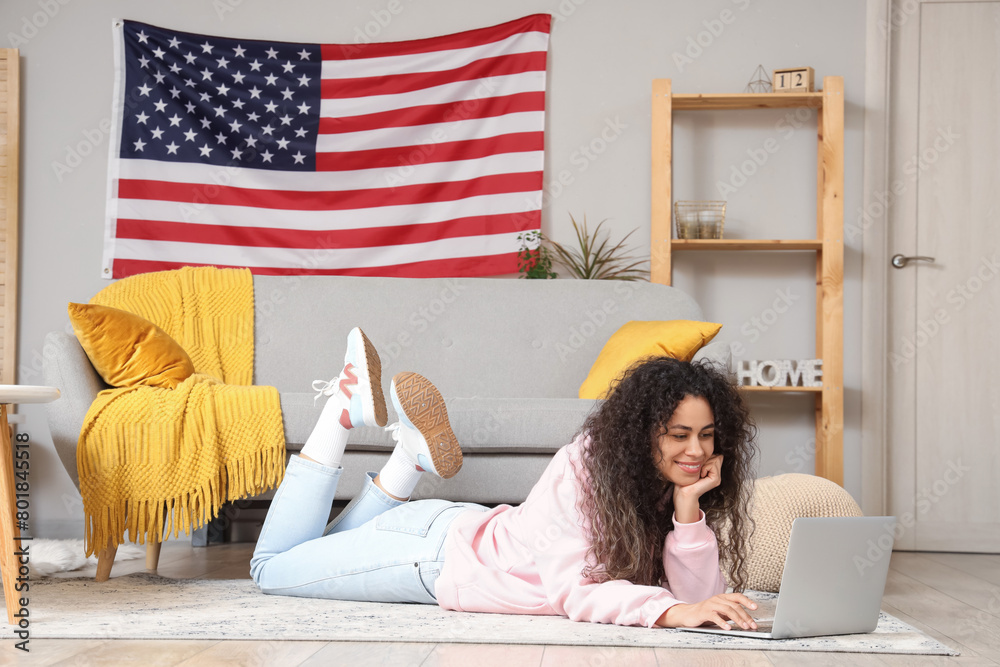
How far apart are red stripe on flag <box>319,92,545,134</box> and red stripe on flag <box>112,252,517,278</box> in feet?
1.80

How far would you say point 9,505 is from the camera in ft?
4.99

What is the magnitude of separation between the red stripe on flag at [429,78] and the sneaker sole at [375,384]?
186 cm

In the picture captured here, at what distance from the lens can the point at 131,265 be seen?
10.9ft

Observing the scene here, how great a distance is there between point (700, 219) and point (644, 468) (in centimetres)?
181

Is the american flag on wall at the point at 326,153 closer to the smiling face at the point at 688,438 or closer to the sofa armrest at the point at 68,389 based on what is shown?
the sofa armrest at the point at 68,389

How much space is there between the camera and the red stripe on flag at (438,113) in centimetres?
333

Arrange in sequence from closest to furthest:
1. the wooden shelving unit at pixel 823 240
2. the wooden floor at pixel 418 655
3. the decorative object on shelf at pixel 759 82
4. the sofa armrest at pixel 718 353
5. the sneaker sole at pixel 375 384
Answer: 1. the wooden floor at pixel 418 655
2. the sneaker sole at pixel 375 384
3. the sofa armrest at pixel 718 353
4. the wooden shelving unit at pixel 823 240
5. the decorative object on shelf at pixel 759 82

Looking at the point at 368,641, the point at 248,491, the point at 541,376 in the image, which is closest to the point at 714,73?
the point at 541,376

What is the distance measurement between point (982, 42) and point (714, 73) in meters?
0.95

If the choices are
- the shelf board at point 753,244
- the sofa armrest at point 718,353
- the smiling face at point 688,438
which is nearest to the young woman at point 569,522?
the smiling face at point 688,438

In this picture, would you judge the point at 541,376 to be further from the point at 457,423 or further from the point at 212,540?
the point at 212,540

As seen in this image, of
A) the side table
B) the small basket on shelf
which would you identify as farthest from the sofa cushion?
the small basket on shelf

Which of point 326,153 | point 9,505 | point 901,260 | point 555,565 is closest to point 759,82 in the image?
point 901,260

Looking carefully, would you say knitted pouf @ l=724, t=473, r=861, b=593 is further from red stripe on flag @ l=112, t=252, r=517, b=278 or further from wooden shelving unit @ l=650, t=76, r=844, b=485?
red stripe on flag @ l=112, t=252, r=517, b=278
